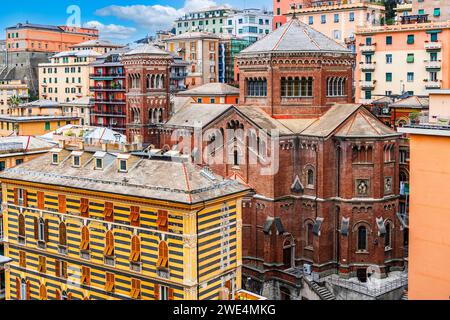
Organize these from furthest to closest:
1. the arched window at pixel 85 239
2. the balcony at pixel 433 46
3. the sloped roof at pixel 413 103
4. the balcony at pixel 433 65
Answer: the balcony at pixel 433 65, the balcony at pixel 433 46, the sloped roof at pixel 413 103, the arched window at pixel 85 239

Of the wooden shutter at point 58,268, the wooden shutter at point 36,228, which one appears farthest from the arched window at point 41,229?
the wooden shutter at point 58,268

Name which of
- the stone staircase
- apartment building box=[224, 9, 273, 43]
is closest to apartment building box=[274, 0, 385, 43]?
apartment building box=[224, 9, 273, 43]

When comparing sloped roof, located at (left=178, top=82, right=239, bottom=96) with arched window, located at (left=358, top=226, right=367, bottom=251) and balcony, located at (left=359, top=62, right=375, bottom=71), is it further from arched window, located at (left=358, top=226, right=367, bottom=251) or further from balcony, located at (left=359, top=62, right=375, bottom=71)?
arched window, located at (left=358, top=226, right=367, bottom=251)

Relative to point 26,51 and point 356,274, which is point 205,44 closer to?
point 26,51

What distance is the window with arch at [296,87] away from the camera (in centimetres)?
5634

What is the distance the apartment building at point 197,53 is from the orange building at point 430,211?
86.5m

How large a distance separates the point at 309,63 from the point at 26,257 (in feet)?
95.9

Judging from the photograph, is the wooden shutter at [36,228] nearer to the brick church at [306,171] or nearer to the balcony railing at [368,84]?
the brick church at [306,171]

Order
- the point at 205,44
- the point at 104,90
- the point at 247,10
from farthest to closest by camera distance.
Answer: the point at 247,10 < the point at 205,44 < the point at 104,90

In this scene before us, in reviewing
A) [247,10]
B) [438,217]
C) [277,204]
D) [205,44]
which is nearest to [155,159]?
[277,204]

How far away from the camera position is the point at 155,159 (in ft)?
133

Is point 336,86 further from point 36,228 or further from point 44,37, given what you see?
point 44,37

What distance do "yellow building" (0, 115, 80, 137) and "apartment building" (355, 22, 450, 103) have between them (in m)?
38.6

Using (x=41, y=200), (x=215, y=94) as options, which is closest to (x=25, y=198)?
(x=41, y=200)
